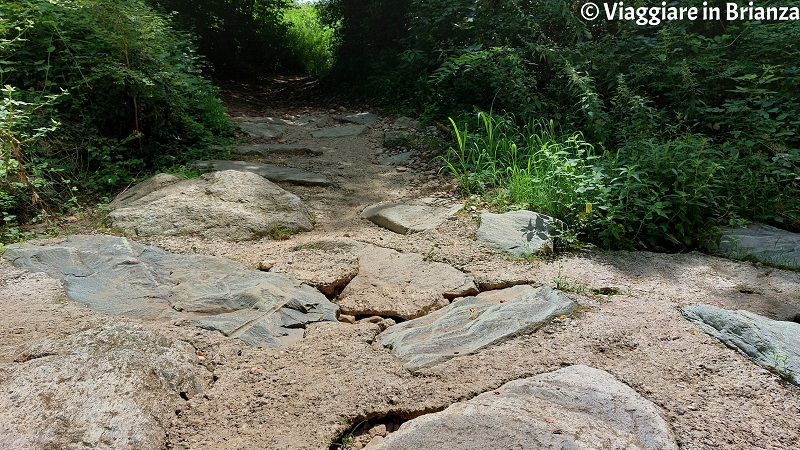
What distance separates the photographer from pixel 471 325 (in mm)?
2527

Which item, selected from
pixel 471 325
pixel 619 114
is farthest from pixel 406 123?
pixel 471 325

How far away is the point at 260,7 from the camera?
34.7 ft

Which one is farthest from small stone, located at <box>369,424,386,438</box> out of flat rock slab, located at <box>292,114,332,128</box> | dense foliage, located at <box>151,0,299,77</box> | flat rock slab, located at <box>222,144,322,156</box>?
dense foliage, located at <box>151,0,299,77</box>

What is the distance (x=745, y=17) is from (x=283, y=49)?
7785mm

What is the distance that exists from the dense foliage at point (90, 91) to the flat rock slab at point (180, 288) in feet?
4.34

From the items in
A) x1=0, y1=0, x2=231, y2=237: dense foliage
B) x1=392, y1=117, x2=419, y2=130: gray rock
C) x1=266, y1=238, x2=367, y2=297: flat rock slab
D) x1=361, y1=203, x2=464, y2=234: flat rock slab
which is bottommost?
x1=361, y1=203, x2=464, y2=234: flat rock slab

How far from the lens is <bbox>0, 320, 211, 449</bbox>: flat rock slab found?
178 centimetres

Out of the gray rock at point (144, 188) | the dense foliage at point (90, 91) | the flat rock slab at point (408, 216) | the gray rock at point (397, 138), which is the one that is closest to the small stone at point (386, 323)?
the flat rock slab at point (408, 216)

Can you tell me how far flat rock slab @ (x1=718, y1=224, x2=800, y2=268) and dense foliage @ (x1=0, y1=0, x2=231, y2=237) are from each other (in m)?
4.33

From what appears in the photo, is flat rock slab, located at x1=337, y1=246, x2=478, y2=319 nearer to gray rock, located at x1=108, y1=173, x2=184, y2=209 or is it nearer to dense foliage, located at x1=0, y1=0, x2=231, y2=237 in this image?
gray rock, located at x1=108, y1=173, x2=184, y2=209

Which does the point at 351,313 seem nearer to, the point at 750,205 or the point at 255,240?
the point at 255,240

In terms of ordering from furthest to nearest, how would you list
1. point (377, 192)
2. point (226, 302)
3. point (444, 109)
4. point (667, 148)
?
point (444, 109)
point (377, 192)
point (667, 148)
point (226, 302)

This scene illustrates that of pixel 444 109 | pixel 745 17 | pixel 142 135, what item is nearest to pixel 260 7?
pixel 444 109

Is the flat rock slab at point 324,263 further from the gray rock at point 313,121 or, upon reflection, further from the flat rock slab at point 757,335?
the gray rock at point 313,121
